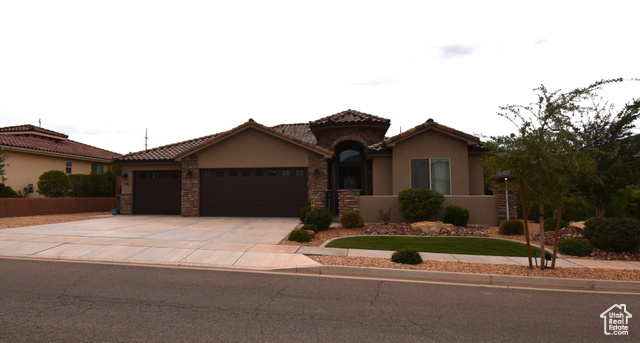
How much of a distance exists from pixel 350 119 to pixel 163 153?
11.1m

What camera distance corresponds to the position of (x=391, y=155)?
1628cm

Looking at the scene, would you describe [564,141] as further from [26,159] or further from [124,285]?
[26,159]

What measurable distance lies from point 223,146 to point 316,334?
1505cm

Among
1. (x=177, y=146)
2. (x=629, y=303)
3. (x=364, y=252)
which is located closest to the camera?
(x=629, y=303)

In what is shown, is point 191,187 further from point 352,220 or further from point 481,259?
point 481,259

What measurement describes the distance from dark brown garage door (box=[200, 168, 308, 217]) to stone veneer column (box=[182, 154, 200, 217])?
249 mm

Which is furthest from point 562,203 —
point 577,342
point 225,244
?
point 225,244

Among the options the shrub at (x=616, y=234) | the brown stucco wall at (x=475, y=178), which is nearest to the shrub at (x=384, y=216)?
the brown stucco wall at (x=475, y=178)

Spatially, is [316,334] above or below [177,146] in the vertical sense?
below

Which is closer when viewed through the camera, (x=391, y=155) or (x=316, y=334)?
(x=316, y=334)

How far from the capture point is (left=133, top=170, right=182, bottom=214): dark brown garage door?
1938cm

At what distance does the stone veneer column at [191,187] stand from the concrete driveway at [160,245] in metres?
4.15

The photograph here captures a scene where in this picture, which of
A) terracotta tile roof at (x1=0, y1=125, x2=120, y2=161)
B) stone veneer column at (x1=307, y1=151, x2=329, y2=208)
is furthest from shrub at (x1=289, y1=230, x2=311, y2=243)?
terracotta tile roof at (x1=0, y1=125, x2=120, y2=161)

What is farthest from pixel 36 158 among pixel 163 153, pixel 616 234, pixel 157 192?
pixel 616 234
